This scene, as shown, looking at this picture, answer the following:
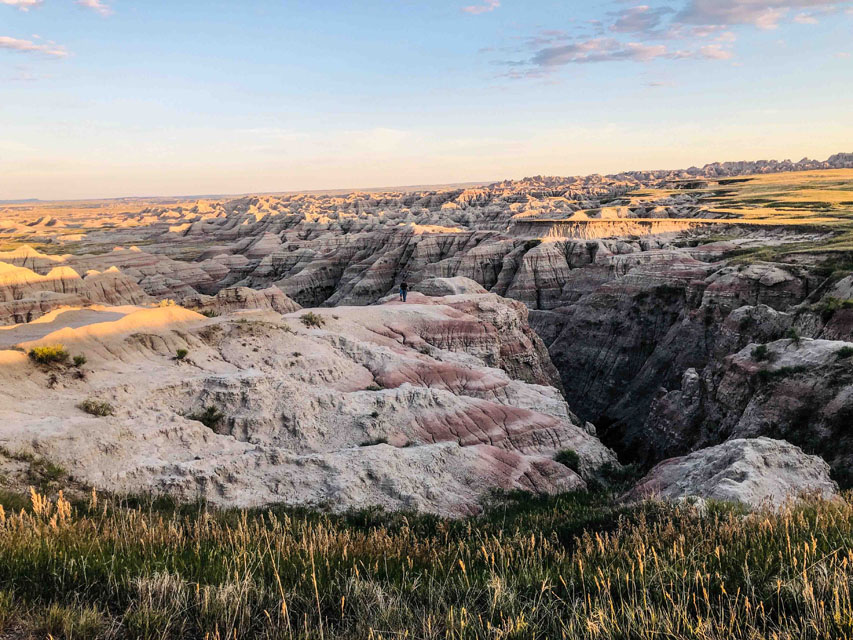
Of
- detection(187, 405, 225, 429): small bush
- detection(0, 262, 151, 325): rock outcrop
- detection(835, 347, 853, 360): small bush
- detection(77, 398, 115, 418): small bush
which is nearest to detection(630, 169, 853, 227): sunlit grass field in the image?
detection(835, 347, 853, 360): small bush

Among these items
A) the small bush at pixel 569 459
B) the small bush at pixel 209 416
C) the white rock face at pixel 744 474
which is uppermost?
the small bush at pixel 209 416

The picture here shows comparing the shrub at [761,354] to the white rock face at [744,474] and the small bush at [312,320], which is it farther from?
the small bush at [312,320]

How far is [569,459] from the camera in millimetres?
23719

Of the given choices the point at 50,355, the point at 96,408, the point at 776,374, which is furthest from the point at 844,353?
the point at 50,355

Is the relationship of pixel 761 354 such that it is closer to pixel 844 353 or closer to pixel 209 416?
pixel 844 353

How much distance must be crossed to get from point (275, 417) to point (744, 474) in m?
14.8

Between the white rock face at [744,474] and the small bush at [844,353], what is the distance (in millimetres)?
6779

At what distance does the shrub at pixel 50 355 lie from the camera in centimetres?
1817

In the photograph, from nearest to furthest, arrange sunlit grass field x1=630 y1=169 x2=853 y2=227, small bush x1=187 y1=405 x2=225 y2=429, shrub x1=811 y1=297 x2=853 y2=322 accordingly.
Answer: small bush x1=187 y1=405 x2=225 y2=429, shrub x1=811 y1=297 x2=853 y2=322, sunlit grass field x1=630 y1=169 x2=853 y2=227

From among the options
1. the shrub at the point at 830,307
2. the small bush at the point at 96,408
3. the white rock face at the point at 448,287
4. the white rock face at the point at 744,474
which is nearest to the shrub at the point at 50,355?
the small bush at the point at 96,408

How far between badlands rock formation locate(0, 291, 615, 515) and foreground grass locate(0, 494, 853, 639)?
9794 mm

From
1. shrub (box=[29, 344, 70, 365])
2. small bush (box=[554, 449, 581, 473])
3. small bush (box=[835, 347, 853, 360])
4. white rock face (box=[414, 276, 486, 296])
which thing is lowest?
small bush (box=[554, 449, 581, 473])

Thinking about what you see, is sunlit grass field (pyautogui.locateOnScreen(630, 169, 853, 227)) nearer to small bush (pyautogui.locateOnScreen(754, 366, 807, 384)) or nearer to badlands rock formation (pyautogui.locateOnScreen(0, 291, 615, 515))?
small bush (pyautogui.locateOnScreen(754, 366, 807, 384))

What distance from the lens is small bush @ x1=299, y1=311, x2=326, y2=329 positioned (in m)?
32.0
